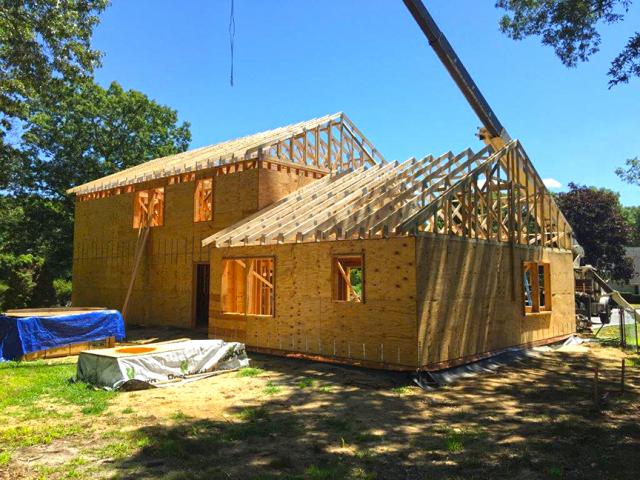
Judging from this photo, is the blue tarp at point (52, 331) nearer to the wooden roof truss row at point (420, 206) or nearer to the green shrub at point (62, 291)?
the wooden roof truss row at point (420, 206)

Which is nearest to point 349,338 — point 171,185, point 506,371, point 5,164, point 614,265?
point 506,371

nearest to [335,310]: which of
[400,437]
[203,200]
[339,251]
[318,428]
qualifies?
[339,251]

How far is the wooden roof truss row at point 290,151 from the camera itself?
14945 millimetres

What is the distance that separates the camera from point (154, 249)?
57.1ft

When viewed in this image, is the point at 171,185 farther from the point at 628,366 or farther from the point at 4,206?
the point at 4,206

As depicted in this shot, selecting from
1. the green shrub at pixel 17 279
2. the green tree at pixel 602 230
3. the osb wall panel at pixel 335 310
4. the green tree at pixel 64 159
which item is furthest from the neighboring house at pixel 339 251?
the green tree at pixel 602 230

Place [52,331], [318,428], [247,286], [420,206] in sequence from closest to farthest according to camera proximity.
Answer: [318,428], [420,206], [52,331], [247,286]

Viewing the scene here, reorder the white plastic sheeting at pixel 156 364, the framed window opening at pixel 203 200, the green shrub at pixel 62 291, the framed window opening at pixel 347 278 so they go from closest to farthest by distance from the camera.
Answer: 1. the white plastic sheeting at pixel 156 364
2. the framed window opening at pixel 347 278
3. the framed window opening at pixel 203 200
4. the green shrub at pixel 62 291

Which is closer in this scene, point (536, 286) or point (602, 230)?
point (536, 286)

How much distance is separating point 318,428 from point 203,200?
1203 cm

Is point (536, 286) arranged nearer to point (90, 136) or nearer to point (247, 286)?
point (247, 286)

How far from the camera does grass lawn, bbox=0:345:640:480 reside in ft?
15.9

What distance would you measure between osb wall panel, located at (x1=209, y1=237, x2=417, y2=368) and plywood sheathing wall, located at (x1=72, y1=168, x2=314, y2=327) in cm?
295

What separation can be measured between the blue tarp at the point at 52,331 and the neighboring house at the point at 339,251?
2.66m
